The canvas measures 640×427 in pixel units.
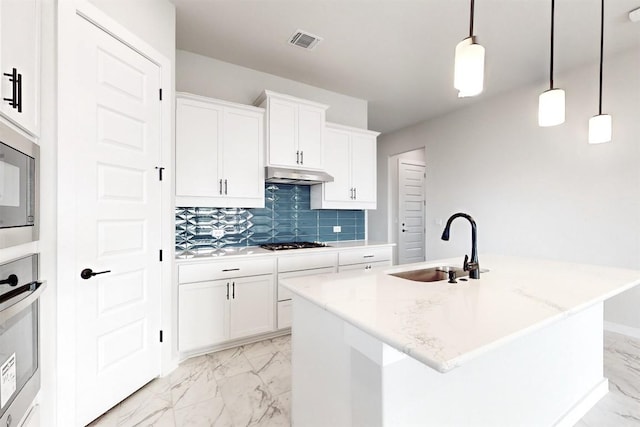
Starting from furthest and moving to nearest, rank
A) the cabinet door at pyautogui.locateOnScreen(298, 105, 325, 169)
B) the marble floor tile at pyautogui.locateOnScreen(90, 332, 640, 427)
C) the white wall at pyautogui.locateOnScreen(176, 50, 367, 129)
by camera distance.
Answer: the cabinet door at pyautogui.locateOnScreen(298, 105, 325, 169)
the white wall at pyautogui.locateOnScreen(176, 50, 367, 129)
the marble floor tile at pyautogui.locateOnScreen(90, 332, 640, 427)

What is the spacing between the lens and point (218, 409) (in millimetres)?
1773

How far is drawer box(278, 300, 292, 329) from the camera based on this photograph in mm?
2762

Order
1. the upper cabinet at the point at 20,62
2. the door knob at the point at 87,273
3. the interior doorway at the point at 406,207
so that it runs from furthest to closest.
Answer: the interior doorway at the point at 406,207 < the door knob at the point at 87,273 < the upper cabinet at the point at 20,62

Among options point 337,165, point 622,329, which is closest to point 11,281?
point 337,165

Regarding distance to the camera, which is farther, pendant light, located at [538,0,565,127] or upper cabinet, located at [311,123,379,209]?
upper cabinet, located at [311,123,379,209]

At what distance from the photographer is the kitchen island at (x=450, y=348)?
924 millimetres

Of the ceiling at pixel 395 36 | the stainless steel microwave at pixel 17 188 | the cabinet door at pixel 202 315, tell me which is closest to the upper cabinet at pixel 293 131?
the ceiling at pixel 395 36

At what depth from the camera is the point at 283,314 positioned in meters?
2.78

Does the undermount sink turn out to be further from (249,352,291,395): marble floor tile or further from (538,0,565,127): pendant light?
(249,352,291,395): marble floor tile

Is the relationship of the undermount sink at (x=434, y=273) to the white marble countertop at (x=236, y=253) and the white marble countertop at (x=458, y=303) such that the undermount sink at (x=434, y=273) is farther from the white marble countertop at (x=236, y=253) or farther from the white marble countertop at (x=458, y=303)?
the white marble countertop at (x=236, y=253)

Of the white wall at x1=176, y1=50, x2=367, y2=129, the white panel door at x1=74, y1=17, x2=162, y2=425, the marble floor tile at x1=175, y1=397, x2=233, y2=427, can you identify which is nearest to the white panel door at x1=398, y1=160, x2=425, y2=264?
the white wall at x1=176, y1=50, x2=367, y2=129

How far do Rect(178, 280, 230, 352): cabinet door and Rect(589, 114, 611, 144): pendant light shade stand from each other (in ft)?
9.79

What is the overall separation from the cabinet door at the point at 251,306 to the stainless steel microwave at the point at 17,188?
1.50m

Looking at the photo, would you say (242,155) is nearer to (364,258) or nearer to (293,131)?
(293,131)
